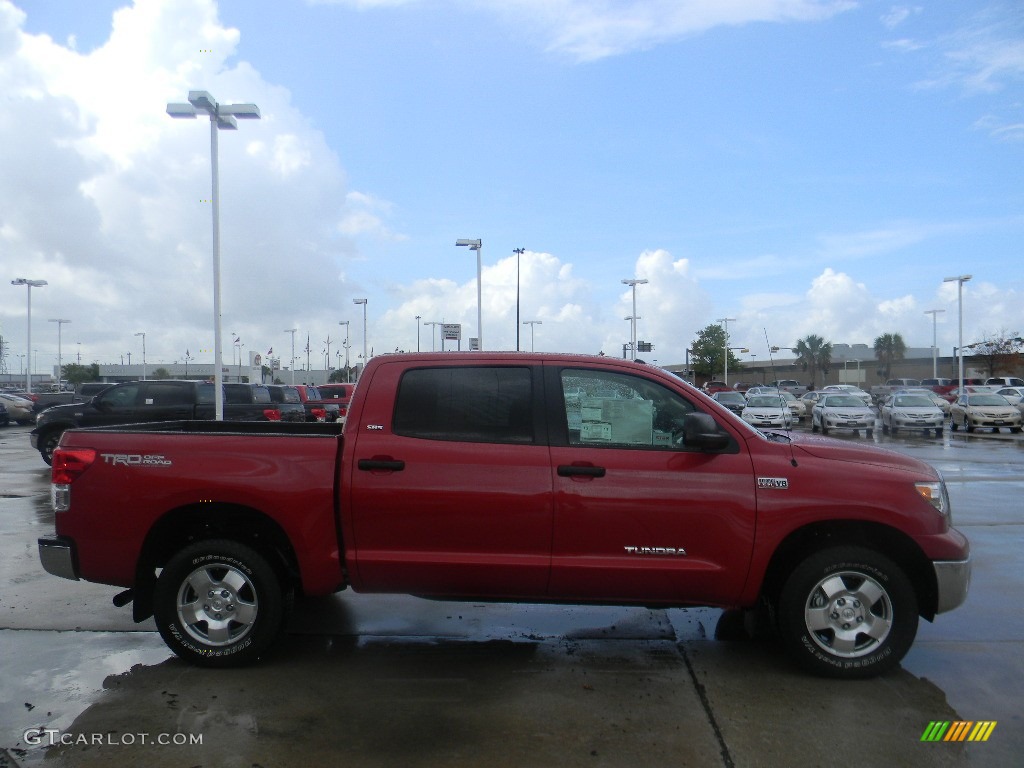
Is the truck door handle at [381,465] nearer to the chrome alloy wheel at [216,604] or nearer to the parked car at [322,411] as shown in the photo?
the chrome alloy wheel at [216,604]

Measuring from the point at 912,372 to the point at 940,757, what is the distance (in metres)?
97.3

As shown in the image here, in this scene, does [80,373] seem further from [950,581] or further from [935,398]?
[950,581]

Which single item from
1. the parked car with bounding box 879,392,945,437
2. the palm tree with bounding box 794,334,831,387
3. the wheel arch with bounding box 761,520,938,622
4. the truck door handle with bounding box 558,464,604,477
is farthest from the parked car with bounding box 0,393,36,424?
the palm tree with bounding box 794,334,831,387

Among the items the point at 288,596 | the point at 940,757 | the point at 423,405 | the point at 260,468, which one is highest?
the point at 423,405

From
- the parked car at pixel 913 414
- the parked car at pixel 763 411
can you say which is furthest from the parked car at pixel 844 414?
the parked car at pixel 763 411

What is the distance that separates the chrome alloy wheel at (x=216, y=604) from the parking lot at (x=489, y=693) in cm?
24

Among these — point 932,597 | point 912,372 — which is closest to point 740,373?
point 912,372

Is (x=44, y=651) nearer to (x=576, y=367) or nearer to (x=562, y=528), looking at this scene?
(x=562, y=528)

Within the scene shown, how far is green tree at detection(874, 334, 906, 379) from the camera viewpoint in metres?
89.2

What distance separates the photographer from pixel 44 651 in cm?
514

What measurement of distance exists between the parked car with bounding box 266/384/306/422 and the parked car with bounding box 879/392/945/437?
19.3m

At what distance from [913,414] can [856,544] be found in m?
24.5

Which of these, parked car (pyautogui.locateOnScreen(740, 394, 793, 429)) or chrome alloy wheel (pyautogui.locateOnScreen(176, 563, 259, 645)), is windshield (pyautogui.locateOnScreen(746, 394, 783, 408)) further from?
chrome alloy wheel (pyautogui.locateOnScreen(176, 563, 259, 645))

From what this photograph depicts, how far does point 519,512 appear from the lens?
456 cm
